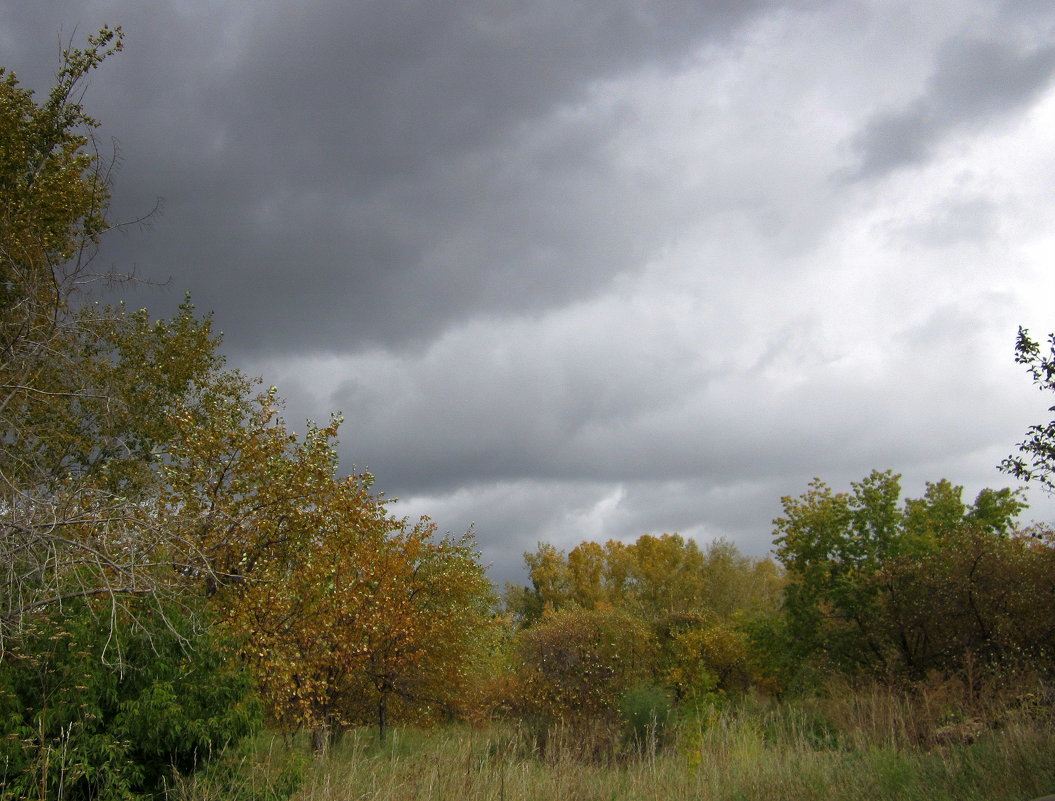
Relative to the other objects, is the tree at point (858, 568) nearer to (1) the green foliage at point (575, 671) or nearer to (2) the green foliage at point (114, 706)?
(1) the green foliage at point (575, 671)

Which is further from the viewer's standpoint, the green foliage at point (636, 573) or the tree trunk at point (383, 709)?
the green foliage at point (636, 573)

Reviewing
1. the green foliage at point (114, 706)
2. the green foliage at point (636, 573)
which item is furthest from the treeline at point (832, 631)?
the green foliage at point (636, 573)

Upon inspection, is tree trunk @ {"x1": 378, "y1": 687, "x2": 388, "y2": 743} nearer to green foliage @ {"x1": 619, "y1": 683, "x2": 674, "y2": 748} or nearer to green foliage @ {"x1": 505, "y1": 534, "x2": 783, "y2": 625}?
green foliage @ {"x1": 619, "y1": 683, "x2": 674, "y2": 748}

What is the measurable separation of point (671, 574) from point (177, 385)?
4028 cm

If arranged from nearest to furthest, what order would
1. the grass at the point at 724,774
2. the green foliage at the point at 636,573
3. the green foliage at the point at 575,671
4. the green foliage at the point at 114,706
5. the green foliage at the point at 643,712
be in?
the green foliage at the point at 114,706, the grass at the point at 724,774, the green foliage at the point at 643,712, the green foliage at the point at 575,671, the green foliage at the point at 636,573

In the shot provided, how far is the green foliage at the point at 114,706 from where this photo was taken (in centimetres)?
742

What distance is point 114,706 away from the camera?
824 centimetres

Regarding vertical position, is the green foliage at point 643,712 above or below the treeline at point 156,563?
below

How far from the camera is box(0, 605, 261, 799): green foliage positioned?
7422 millimetres

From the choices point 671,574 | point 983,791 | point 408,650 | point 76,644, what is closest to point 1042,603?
point 983,791

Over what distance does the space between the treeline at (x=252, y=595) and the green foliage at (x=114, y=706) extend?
30 mm

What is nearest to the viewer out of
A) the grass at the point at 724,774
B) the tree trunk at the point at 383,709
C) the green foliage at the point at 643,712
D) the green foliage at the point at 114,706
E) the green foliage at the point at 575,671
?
the green foliage at the point at 114,706

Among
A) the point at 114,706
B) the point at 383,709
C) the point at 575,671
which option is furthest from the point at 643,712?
the point at 114,706

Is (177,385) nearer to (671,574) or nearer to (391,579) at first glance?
(391,579)
